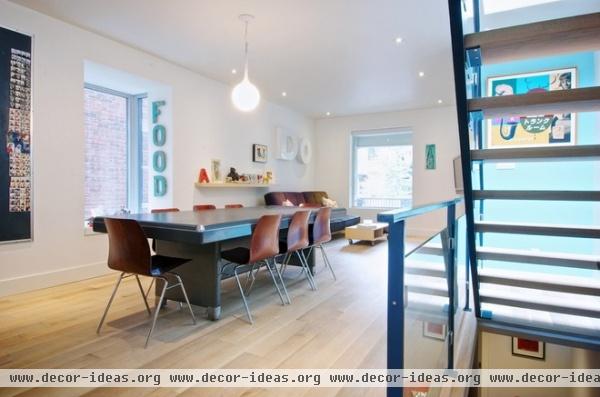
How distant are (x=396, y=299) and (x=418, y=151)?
22.9 ft

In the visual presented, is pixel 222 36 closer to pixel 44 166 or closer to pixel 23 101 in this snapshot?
pixel 23 101

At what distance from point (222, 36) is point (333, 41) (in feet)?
4.30

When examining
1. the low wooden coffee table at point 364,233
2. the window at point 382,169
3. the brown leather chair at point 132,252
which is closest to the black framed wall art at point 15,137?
the brown leather chair at point 132,252

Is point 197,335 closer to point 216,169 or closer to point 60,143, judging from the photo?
point 60,143

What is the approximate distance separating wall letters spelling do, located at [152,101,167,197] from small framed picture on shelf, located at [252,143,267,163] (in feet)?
6.43

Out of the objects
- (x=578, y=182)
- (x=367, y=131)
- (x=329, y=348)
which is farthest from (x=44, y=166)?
(x=367, y=131)

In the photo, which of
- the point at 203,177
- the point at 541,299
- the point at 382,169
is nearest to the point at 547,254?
the point at 541,299

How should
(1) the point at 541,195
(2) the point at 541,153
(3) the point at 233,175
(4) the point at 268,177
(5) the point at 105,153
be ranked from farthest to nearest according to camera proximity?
1. (4) the point at 268,177
2. (3) the point at 233,175
3. (5) the point at 105,153
4. (1) the point at 541,195
5. (2) the point at 541,153

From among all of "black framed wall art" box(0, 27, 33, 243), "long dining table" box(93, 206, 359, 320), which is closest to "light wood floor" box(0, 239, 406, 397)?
"long dining table" box(93, 206, 359, 320)

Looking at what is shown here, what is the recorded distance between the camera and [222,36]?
3.99 metres

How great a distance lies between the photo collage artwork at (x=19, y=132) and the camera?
3268 mm

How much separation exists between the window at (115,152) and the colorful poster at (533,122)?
4862mm

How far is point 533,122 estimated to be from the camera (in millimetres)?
3771

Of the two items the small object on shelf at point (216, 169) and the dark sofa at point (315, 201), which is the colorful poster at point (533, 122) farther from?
the small object on shelf at point (216, 169)
